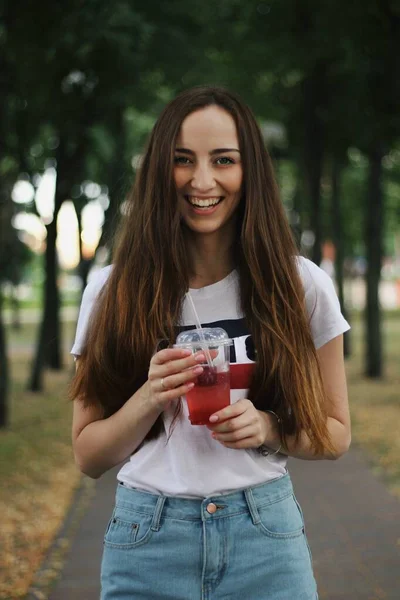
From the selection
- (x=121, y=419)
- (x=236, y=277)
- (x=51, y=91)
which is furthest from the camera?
(x=51, y=91)

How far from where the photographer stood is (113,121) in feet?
37.0

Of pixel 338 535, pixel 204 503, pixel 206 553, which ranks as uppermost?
pixel 204 503

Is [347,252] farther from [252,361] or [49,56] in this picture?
[252,361]

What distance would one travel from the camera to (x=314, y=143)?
13398 mm

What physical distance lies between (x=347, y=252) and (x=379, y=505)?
2549 centimetres

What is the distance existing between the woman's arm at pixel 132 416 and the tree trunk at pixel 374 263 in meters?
12.4

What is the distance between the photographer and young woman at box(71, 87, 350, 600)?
6.58 ft

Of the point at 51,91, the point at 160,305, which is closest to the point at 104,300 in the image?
the point at 160,305

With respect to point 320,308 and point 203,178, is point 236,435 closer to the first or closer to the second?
point 320,308

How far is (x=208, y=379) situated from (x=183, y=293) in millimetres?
334

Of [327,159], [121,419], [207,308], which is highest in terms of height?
[327,159]

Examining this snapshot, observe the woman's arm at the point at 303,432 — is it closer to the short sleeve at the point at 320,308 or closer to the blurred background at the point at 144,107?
the short sleeve at the point at 320,308

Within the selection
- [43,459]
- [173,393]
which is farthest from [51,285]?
[173,393]

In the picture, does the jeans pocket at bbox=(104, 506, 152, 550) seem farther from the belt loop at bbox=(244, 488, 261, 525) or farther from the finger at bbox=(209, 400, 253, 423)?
the finger at bbox=(209, 400, 253, 423)
